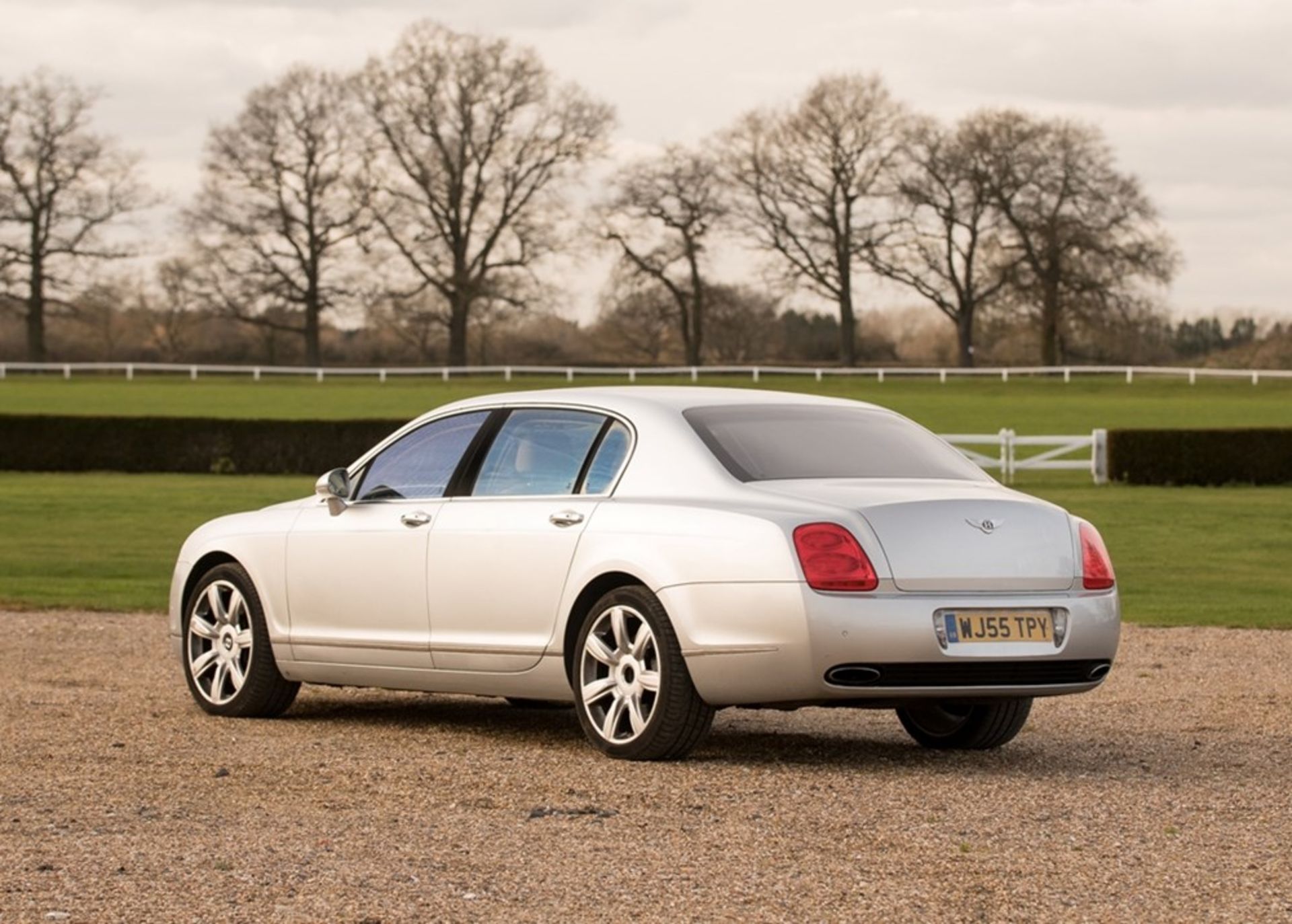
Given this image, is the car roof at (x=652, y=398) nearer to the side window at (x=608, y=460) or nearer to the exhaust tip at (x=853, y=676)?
the side window at (x=608, y=460)

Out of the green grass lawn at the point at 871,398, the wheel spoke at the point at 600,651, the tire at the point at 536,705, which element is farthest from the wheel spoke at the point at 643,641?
the green grass lawn at the point at 871,398

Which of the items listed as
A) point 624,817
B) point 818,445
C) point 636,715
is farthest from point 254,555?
point 624,817

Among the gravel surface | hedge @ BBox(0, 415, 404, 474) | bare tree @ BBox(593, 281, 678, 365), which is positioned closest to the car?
the gravel surface

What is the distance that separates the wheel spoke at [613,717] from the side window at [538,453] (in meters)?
0.94

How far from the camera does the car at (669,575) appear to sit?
7262 millimetres

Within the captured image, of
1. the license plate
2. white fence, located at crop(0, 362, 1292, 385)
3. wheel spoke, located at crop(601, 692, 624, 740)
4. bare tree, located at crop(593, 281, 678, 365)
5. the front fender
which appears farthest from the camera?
bare tree, located at crop(593, 281, 678, 365)

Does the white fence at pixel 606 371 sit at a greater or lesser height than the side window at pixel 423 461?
lesser

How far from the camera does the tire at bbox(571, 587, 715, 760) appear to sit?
7.46 m

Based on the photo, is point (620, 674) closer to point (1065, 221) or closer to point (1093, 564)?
point (1093, 564)

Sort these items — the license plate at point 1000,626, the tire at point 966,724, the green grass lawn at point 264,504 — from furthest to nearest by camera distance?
the green grass lawn at point 264,504 < the tire at point 966,724 < the license plate at point 1000,626

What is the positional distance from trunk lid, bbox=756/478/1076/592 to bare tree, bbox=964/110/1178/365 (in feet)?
207

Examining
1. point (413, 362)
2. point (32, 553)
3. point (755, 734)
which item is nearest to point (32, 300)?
point (413, 362)

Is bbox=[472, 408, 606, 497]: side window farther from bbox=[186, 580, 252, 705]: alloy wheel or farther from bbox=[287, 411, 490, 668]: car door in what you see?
bbox=[186, 580, 252, 705]: alloy wheel

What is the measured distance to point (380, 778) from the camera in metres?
7.27
